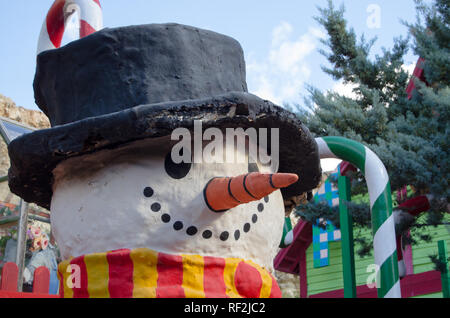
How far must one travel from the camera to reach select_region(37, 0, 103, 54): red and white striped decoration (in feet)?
8.71

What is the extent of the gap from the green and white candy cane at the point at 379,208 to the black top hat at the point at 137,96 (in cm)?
78

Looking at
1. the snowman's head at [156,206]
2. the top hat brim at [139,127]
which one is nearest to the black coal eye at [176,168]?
the snowman's head at [156,206]

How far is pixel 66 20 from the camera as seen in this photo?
2.79 meters

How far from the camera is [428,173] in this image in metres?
5.14

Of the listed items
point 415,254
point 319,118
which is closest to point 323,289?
point 415,254

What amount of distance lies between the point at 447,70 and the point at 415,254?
2.65 metres

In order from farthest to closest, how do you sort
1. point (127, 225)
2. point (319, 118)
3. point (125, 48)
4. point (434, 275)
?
point (434, 275) → point (319, 118) → point (125, 48) → point (127, 225)

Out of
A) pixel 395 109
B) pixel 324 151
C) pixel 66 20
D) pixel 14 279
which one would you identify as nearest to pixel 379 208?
pixel 324 151

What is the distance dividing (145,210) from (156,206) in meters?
0.04

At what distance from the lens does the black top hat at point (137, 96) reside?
2020mm

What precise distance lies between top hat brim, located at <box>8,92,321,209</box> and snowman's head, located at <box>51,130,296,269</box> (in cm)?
9

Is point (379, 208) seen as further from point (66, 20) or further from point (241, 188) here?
point (66, 20)

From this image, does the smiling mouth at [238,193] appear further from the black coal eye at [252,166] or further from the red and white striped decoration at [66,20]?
the red and white striped decoration at [66,20]
